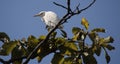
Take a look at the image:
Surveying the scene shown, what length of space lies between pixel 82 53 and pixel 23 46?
61cm

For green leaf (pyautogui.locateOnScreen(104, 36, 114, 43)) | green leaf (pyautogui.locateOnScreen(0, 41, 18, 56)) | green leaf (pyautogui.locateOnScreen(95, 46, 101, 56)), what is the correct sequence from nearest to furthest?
1. green leaf (pyautogui.locateOnScreen(0, 41, 18, 56))
2. green leaf (pyautogui.locateOnScreen(95, 46, 101, 56))
3. green leaf (pyautogui.locateOnScreen(104, 36, 114, 43))

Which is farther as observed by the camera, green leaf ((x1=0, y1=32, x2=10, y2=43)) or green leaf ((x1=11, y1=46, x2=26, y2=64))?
green leaf ((x1=0, y1=32, x2=10, y2=43))

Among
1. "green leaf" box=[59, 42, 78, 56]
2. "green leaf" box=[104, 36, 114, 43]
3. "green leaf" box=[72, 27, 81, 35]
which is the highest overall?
"green leaf" box=[72, 27, 81, 35]

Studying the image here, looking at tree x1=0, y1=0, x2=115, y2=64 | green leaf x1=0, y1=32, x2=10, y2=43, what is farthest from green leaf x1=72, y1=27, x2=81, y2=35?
green leaf x1=0, y1=32, x2=10, y2=43

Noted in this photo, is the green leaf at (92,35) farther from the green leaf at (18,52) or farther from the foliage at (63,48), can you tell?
the green leaf at (18,52)

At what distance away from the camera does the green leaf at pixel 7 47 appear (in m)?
3.21

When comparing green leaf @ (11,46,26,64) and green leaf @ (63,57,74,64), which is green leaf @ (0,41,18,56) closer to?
green leaf @ (11,46,26,64)

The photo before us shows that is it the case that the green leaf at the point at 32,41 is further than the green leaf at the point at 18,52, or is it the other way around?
the green leaf at the point at 32,41

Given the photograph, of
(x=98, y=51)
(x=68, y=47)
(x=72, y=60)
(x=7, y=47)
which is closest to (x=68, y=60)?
(x=72, y=60)

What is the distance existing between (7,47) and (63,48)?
0.56 meters

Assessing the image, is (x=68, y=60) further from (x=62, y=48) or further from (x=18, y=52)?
(x=18, y=52)

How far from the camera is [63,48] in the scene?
3.23 m

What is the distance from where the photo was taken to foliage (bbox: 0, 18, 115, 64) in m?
3.23

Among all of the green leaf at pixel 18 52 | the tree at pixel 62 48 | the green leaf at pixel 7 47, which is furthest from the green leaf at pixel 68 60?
the green leaf at pixel 7 47
